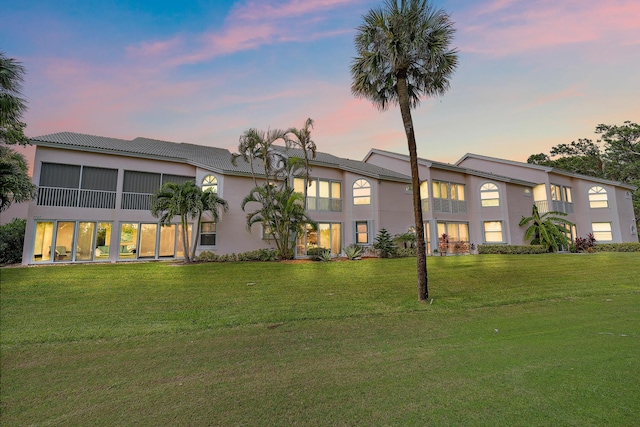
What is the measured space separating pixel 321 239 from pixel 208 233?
723 cm

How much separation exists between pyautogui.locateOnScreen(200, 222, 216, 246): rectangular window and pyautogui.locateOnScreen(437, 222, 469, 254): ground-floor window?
1580 cm

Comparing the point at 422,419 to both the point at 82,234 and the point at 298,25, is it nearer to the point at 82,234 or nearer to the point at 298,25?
the point at 298,25

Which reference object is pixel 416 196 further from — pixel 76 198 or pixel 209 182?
pixel 76 198

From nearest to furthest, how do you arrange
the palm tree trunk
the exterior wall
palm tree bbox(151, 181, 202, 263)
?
the palm tree trunk
palm tree bbox(151, 181, 202, 263)
the exterior wall

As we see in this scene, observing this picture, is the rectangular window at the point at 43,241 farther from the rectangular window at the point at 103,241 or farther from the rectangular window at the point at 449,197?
the rectangular window at the point at 449,197

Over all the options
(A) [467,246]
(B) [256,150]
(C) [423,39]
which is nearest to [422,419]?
(C) [423,39]

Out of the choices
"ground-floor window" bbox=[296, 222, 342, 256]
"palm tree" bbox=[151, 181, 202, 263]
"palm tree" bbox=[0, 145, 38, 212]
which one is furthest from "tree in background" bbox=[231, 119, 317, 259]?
"palm tree" bbox=[0, 145, 38, 212]

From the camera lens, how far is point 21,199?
1238 cm

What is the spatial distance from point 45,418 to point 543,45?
22.2m

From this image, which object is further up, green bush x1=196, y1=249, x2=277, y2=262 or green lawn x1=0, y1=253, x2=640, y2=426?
green bush x1=196, y1=249, x2=277, y2=262

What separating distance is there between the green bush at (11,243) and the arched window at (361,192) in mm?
19570

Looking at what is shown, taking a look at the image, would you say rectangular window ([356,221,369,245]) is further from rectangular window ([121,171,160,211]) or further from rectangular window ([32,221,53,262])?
rectangular window ([32,221,53,262])

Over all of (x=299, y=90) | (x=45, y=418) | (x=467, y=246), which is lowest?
(x=45, y=418)

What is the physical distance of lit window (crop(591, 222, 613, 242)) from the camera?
25.9 m
